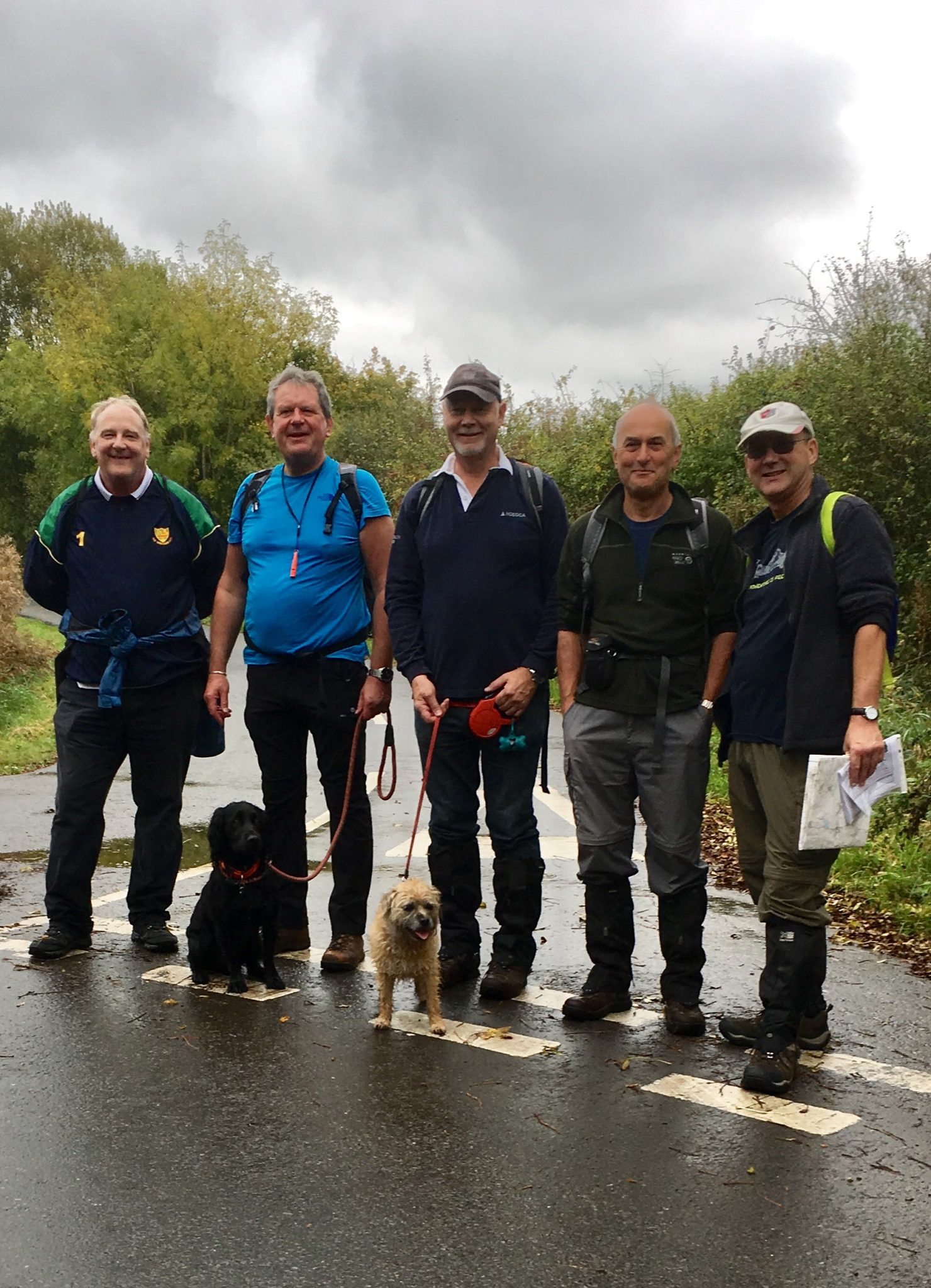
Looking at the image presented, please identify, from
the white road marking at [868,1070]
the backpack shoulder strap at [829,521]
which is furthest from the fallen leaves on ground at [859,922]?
the backpack shoulder strap at [829,521]

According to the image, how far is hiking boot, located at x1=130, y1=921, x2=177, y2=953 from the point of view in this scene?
620 centimetres

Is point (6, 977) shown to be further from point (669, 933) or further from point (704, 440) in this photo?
point (704, 440)

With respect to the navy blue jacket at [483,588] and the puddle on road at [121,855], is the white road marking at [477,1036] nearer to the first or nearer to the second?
the navy blue jacket at [483,588]

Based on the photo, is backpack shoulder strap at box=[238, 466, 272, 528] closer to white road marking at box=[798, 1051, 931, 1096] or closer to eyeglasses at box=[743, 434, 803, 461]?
eyeglasses at box=[743, 434, 803, 461]

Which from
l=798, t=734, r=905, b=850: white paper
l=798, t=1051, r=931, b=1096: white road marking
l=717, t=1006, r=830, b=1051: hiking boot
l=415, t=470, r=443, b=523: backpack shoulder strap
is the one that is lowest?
l=798, t=1051, r=931, b=1096: white road marking

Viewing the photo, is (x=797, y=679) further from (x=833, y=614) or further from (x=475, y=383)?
(x=475, y=383)

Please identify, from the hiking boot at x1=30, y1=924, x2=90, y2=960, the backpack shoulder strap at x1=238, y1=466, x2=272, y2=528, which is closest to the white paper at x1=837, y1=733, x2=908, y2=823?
the backpack shoulder strap at x1=238, y1=466, x2=272, y2=528

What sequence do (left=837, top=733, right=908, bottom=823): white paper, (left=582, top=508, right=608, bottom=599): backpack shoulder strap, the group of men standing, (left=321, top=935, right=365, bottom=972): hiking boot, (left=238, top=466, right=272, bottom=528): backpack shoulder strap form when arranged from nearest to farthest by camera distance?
1. (left=837, top=733, right=908, bottom=823): white paper
2. the group of men standing
3. (left=582, top=508, right=608, bottom=599): backpack shoulder strap
4. (left=321, top=935, right=365, bottom=972): hiking boot
5. (left=238, top=466, right=272, bottom=528): backpack shoulder strap

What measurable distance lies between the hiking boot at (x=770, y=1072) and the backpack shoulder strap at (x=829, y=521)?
1687 millimetres

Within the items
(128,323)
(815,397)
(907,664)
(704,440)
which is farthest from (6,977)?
(128,323)

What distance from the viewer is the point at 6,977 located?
5762 mm

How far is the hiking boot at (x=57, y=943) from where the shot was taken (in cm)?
604

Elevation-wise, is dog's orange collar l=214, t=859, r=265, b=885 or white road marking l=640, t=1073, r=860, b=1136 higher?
dog's orange collar l=214, t=859, r=265, b=885

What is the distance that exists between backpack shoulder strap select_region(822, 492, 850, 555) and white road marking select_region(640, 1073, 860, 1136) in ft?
5.93
